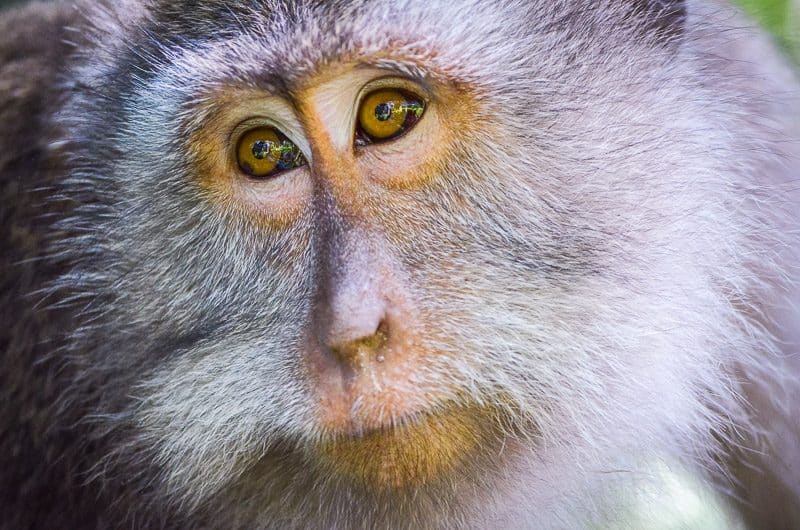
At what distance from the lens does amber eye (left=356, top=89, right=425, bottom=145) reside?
6.48 ft

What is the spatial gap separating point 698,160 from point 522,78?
0.45 metres

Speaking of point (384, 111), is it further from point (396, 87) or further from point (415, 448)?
point (415, 448)

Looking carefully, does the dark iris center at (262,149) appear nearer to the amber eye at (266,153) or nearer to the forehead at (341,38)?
the amber eye at (266,153)

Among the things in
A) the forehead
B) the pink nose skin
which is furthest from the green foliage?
the pink nose skin

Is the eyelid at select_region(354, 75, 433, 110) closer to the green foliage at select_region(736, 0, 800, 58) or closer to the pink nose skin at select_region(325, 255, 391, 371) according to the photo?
the pink nose skin at select_region(325, 255, 391, 371)

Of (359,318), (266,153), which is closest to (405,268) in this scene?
(359,318)

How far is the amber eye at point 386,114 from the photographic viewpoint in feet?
6.48

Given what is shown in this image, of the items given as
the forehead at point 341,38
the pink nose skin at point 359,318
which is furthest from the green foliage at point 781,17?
the pink nose skin at point 359,318

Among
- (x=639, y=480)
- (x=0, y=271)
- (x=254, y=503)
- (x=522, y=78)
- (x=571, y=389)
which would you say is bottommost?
(x=639, y=480)

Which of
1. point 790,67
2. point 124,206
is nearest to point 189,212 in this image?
point 124,206

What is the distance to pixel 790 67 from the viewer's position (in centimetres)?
259

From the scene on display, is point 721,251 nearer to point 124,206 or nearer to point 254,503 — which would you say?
point 254,503

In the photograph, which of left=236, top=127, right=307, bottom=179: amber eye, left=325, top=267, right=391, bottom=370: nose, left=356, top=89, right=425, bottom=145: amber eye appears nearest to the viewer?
left=325, top=267, right=391, bottom=370: nose

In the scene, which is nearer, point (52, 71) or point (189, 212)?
point (189, 212)
